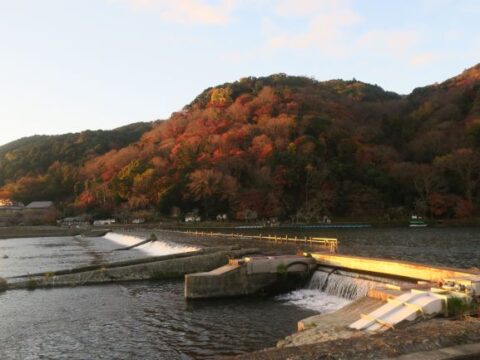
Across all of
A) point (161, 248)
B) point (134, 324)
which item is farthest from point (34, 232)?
point (134, 324)

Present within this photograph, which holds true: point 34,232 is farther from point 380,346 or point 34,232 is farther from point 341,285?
point 380,346

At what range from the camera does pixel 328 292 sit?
17.6 metres

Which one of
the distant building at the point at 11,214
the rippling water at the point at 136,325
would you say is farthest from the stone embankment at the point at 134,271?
the distant building at the point at 11,214

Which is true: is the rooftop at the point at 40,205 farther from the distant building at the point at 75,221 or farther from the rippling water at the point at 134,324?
the rippling water at the point at 134,324

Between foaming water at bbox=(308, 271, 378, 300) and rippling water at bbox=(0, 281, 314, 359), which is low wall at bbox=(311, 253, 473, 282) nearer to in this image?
foaming water at bbox=(308, 271, 378, 300)

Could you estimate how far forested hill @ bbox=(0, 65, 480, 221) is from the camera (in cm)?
7306

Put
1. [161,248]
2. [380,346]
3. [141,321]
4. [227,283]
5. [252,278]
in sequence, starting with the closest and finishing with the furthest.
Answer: [380,346], [141,321], [227,283], [252,278], [161,248]

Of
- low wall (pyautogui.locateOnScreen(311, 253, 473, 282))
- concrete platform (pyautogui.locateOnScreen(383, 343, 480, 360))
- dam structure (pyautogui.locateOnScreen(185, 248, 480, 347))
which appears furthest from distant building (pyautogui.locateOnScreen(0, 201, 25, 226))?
concrete platform (pyautogui.locateOnScreen(383, 343, 480, 360))

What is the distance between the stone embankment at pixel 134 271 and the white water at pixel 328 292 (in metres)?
6.38

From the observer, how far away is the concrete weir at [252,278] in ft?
59.5

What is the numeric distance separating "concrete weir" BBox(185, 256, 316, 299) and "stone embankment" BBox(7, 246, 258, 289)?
187 inches

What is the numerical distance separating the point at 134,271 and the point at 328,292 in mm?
11426

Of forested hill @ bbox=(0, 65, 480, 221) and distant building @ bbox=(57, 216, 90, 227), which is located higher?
forested hill @ bbox=(0, 65, 480, 221)

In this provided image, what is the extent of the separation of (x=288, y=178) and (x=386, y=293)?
221 feet
